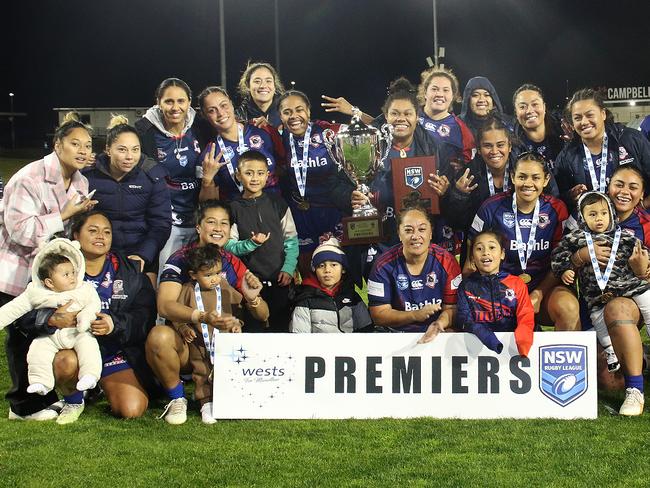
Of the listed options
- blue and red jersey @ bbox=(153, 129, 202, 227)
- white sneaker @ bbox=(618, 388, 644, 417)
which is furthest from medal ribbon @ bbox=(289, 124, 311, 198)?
white sneaker @ bbox=(618, 388, 644, 417)

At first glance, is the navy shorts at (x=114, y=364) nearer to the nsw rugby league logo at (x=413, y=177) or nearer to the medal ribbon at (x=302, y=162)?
the medal ribbon at (x=302, y=162)

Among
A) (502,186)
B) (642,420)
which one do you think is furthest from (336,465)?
(502,186)

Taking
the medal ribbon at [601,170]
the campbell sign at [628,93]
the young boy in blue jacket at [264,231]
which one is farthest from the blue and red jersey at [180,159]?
the campbell sign at [628,93]

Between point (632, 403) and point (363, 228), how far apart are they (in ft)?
6.17

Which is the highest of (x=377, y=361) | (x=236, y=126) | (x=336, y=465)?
(x=236, y=126)

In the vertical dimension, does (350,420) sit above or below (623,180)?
below

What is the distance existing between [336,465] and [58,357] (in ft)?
5.72

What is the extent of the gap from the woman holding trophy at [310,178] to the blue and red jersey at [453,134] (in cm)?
66

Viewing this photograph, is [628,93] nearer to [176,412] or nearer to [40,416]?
[176,412]

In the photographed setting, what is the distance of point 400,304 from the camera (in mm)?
4758

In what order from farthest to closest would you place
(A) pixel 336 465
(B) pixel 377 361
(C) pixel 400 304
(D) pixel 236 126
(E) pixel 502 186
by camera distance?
(D) pixel 236 126, (E) pixel 502 186, (C) pixel 400 304, (B) pixel 377 361, (A) pixel 336 465

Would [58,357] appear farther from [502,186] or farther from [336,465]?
[502,186]

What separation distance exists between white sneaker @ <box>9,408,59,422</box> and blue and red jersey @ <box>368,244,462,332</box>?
1.87 metres

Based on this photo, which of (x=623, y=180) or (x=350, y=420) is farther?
(x=623, y=180)
